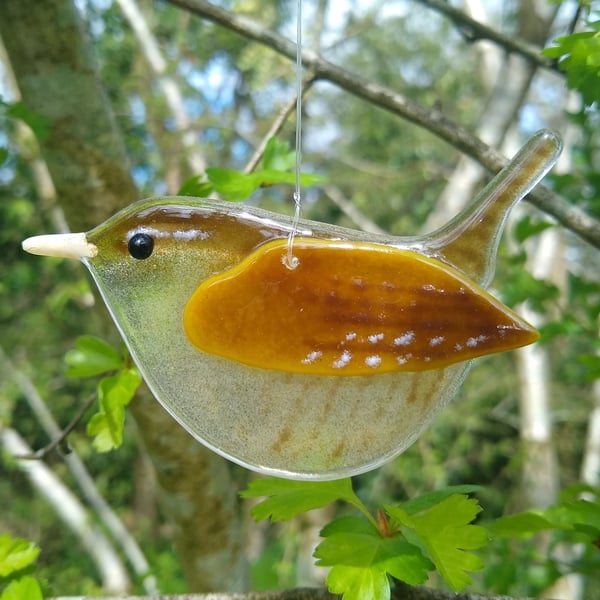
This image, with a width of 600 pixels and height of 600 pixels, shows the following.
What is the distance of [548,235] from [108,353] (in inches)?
60.8

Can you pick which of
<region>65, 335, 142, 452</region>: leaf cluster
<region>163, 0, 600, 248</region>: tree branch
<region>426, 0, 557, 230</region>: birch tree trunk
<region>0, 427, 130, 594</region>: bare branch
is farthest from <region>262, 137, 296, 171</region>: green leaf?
<region>0, 427, 130, 594</region>: bare branch

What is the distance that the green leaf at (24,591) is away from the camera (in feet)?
1.31

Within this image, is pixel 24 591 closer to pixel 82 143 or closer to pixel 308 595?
pixel 308 595

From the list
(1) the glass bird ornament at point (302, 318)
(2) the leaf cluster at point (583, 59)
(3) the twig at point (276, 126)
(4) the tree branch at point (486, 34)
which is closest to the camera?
(1) the glass bird ornament at point (302, 318)

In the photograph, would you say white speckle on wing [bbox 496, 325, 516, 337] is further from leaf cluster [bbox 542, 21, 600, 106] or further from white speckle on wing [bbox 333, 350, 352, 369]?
leaf cluster [bbox 542, 21, 600, 106]

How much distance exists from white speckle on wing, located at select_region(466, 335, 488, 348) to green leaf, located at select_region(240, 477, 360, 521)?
0.47ft

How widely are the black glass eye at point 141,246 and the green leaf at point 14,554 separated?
302 mm

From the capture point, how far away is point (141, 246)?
34 centimetres

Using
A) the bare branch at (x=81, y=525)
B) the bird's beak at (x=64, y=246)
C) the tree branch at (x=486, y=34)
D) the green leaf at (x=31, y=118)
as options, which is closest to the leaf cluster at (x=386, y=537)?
the bird's beak at (x=64, y=246)

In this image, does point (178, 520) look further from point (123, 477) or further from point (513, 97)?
point (123, 477)

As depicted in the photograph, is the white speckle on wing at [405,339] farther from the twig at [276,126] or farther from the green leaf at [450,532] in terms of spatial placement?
the twig at [276,126]

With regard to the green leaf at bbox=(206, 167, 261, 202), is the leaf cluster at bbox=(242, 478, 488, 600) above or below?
below

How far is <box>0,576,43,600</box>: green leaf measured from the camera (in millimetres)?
399

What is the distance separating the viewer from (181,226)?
0.34 metres
